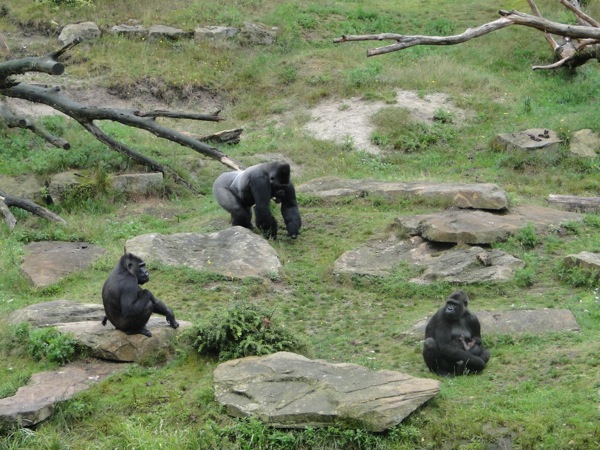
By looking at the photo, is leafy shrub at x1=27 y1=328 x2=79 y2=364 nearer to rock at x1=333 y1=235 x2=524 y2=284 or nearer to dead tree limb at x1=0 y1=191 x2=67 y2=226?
rock at x1=333 y1=235 x2=524 y2=284

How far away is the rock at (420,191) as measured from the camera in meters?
13.7

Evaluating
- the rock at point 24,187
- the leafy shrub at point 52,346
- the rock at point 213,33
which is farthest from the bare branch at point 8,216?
the rock at point 213,33

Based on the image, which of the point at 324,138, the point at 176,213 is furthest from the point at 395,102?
the point at 176,213

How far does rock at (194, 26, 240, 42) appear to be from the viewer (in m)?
24.9

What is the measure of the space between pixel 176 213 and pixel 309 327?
6.31 metres

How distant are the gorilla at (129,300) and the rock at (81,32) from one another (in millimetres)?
16277

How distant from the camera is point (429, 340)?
28.3 ft

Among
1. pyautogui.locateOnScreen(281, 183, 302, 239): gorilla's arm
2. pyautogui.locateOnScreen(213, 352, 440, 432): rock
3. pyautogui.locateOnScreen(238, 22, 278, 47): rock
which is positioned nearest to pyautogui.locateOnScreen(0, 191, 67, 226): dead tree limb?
pyautogui.locateOnScreen(281, 183, 302, 239): gorilla's arm

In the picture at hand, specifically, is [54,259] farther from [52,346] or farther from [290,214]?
[52,346]

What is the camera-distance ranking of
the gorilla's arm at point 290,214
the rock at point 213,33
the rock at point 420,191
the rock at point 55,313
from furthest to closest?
the rock at point 213,33, the gorilla's arm at point 290,214, the rock at point 420,191, the rock at point 55,313

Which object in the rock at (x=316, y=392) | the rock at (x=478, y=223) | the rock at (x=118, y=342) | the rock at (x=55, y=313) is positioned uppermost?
the rock at (x=316, y=392)

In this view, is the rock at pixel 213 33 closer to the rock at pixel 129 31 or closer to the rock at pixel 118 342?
the rock at pixel 129 31

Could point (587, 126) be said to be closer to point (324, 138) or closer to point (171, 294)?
point (324, 138)

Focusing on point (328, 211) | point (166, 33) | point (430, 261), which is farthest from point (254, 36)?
point (430, 261)
